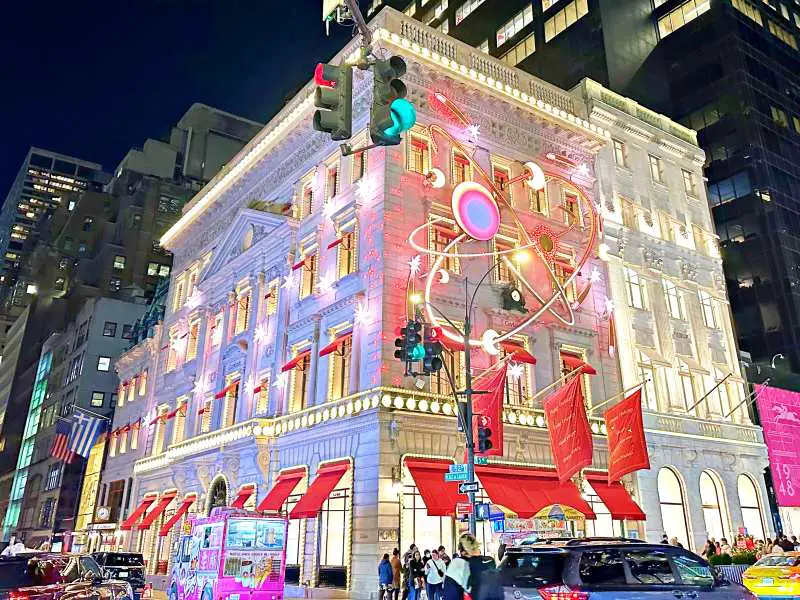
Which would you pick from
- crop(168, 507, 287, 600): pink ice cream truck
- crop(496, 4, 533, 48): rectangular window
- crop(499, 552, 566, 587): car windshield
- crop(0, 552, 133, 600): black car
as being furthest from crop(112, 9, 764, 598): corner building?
crop(496, 4, 533, 48): rectangular window

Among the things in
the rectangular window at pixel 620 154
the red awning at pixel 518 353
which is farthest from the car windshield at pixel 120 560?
the rectangular window at pixel 620 154

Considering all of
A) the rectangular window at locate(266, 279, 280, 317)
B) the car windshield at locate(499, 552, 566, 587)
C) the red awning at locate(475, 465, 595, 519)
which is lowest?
the car windshield at locate(499, 552, 566, 587)

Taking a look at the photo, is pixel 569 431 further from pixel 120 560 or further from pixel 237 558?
pixel 120 560

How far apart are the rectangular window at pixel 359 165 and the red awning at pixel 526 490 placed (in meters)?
14.2

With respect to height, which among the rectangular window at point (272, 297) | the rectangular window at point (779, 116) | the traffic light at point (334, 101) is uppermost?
the rectangular window at point (779, 116)

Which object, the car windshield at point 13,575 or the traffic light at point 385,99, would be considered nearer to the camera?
the traffic light at point 385,99

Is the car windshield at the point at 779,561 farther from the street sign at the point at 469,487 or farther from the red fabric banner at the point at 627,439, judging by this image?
the street sign at the point at 469,487

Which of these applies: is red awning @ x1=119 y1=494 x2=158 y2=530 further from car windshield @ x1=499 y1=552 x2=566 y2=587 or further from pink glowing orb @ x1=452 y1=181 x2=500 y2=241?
car windshield @ x1=499 y1=552 x2=566 y2=587

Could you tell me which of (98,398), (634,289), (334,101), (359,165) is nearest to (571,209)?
(634,289)

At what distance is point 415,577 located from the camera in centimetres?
2045

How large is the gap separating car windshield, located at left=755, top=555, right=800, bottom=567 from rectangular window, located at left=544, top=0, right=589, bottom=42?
51152 millimetres

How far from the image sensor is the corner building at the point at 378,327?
2483cm

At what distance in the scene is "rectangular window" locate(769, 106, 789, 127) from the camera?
62.5 meters

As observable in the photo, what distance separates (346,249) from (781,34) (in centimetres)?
6519
